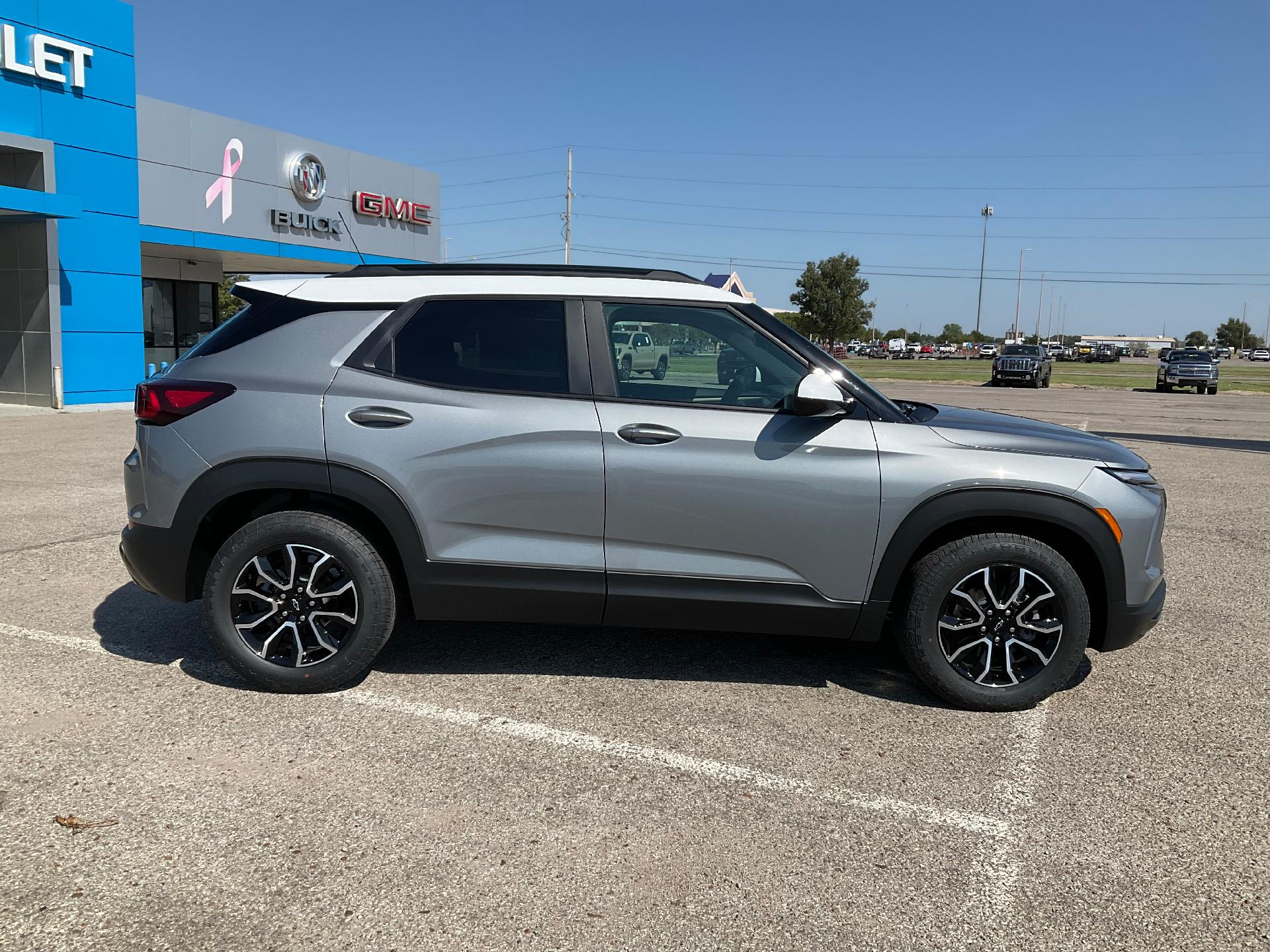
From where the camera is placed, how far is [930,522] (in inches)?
157

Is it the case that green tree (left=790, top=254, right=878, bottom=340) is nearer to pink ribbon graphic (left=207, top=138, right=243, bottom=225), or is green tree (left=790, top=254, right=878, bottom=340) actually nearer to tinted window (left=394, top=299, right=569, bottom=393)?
pink ribbon graphic (left=207, top=138, right=243, bottom=225)

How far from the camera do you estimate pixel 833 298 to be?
77812 millimetres

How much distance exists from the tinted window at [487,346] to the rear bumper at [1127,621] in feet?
8.09

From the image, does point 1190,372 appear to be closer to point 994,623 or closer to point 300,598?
point 994,623

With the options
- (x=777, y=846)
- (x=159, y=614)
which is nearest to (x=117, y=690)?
(x=159, y=614)

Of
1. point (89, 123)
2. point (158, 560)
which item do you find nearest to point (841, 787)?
point (158, 560)

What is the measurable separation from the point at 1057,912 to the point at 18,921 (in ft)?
9.19

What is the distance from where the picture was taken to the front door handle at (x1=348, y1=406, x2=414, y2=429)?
160 inches

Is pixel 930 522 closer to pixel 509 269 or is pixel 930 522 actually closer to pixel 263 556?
pixel 509 269

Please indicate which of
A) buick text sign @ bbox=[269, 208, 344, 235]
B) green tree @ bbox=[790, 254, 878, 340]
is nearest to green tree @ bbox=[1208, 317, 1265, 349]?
green tree @ bbox=[790, 254, 878, 340]

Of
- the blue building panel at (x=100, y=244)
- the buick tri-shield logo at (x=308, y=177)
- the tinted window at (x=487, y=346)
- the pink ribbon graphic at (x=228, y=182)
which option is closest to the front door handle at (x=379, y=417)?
the tinted window at (x=487, y=346)

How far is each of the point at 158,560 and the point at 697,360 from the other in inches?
97.4

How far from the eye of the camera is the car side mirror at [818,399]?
389 cm

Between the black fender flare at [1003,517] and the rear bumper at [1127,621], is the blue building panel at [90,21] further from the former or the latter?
the rear bumper at [1127,621]
